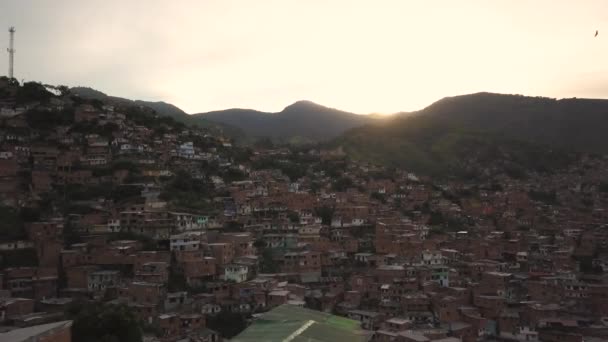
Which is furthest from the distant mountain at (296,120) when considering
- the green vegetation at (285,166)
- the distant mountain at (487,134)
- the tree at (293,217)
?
the tree at (293,217)

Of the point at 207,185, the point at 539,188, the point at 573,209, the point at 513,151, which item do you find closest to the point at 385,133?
the point at 513,151

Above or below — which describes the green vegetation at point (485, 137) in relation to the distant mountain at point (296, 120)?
below

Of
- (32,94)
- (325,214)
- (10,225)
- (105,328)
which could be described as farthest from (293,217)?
(32,94)

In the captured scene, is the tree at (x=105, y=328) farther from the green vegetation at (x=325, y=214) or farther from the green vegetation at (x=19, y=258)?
the green vegetation at (x=325, y=214)

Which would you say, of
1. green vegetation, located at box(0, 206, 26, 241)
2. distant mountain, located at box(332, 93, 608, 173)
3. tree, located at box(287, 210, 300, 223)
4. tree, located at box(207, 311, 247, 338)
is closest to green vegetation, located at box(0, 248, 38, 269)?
green vegetation, located at box(0, 206, 26, 241)

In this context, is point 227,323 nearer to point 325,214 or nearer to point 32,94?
point 325,214

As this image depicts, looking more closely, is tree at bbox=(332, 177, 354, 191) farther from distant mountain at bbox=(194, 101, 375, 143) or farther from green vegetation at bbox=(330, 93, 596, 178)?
distant mountain at bbox=(194, 101, 375, 143)

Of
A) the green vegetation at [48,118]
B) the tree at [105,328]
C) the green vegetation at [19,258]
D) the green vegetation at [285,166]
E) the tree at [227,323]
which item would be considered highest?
the green vegetation at [48,118]
